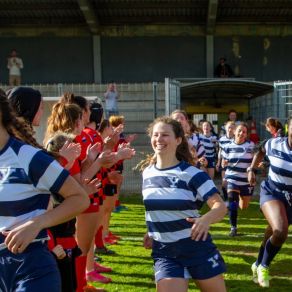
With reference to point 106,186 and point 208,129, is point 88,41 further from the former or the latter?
point 106,186

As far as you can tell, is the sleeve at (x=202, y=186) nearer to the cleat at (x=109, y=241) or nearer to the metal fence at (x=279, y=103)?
the cleat at (x=109, y=241)

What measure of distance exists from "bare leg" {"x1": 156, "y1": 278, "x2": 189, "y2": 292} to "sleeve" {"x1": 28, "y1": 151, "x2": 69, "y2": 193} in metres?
1.29

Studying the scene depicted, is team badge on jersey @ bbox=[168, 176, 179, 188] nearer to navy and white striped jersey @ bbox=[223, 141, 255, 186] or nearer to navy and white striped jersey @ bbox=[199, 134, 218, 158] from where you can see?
navy and white striped jersey @ bbox=[223, 141, 255, 186]

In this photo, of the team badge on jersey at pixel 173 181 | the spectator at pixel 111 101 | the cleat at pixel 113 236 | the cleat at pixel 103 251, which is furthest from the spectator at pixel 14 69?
the team badge on jersey at pixel 173 181

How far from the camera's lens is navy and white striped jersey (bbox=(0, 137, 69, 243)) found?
2527 millimetres

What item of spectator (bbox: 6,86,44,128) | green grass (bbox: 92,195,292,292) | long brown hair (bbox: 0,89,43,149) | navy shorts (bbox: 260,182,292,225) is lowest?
green grass (bbox: 92,195,292,292)

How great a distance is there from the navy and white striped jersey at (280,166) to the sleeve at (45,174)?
11.2 feet

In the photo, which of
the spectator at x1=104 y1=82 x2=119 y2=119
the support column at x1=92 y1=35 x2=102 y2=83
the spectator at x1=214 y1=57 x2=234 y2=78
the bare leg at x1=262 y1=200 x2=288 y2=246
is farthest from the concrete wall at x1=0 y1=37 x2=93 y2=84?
the bare leg at x1=262 y1=200 x2=288 y2=246

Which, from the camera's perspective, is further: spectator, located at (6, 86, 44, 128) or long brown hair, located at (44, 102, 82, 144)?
long brown hair, located at (44, 102, 82, 144)

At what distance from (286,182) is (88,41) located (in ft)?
60.4

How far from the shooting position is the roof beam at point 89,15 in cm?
1997

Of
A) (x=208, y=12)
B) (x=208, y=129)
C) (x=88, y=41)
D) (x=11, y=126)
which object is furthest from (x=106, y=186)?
(x=88, y=41)

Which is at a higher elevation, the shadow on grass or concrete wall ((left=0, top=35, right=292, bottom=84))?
concrete wall ((left=0, top=35, right=292, bottom=84))

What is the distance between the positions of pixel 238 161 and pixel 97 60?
1520 cm
